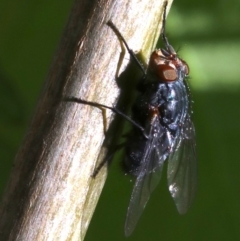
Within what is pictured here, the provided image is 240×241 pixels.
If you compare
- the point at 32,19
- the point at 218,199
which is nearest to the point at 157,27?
the point at 32,19

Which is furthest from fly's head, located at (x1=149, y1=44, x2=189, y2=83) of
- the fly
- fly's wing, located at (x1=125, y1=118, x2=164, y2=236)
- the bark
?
the bark

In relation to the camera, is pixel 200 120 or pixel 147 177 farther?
pixel 200 120

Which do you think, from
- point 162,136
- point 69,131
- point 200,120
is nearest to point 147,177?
point 162,136

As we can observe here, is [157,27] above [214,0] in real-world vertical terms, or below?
below

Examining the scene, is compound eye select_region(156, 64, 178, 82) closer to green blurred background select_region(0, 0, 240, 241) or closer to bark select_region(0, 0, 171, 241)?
green blurred background select_region(0, 0, 240, 241)

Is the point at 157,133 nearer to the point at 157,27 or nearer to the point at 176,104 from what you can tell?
the point at 176,104

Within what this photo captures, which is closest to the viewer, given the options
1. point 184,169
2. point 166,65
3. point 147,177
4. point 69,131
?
point 69,131

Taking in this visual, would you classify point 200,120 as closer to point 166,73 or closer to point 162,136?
point 162,136
